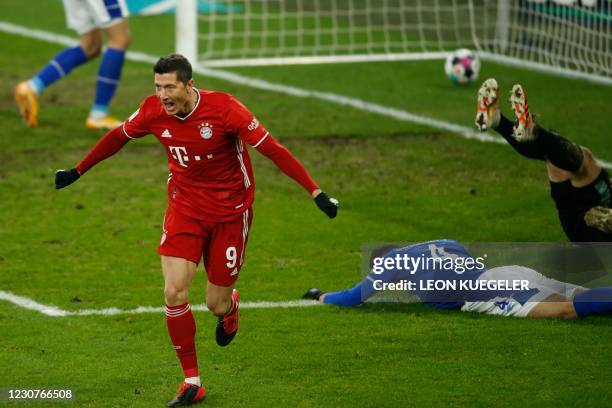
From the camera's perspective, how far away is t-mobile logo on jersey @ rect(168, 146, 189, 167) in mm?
7344

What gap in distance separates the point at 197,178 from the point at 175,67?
0.73m

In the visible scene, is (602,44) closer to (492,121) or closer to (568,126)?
(568,126)

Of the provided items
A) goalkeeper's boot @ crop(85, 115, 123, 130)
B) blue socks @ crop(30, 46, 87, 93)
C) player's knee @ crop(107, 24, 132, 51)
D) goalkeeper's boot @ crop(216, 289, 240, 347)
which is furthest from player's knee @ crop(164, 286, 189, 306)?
blue socks @ crop(30, 46, 87, 93)

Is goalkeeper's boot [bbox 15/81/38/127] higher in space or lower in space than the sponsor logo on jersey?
lower

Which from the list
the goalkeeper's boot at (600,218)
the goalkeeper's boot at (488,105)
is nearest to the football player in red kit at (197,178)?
the goalkeeper's boot at (488,105)

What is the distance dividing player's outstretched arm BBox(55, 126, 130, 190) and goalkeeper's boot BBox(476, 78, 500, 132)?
2.58m

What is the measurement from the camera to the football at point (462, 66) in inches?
572

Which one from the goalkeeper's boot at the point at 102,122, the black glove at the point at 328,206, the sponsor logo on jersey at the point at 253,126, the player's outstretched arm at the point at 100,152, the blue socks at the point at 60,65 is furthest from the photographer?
the blue socks at the point at 60,65

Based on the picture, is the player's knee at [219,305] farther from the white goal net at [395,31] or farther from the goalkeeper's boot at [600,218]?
the white goal net at [395,31]

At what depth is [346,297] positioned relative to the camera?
28.4 feet

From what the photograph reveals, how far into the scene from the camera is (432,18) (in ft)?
58.5

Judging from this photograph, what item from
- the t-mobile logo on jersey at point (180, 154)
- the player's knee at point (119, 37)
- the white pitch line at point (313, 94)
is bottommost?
the white pitch line at point (313, 94)

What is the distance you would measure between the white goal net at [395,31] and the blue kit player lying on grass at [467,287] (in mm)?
5994

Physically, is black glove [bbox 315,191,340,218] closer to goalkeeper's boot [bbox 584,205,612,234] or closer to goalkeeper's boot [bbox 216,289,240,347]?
goalkeeper's boot [bbox 216,289,240,347]
